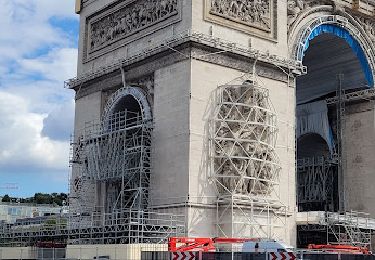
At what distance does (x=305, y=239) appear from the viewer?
40938 mm

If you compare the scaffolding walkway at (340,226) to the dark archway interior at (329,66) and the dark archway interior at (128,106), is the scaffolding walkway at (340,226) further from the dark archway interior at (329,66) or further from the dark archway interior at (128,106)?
the dark archway interior at (128,106)

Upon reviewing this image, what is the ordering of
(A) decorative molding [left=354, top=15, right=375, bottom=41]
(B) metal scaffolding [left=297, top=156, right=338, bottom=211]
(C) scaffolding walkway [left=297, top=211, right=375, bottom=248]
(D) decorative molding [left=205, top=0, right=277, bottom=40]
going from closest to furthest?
(D) decorative molding [left=205, top=0, right=277, bottom=40]
(C) scaffolding walkway [left=297, top=211, right=375, bottom=248]
(A) decorative molding [left=354, top=15, right=375, bottom=41]
(B) metal scaffolding [left=297, top=156, right=338, bottom=211]

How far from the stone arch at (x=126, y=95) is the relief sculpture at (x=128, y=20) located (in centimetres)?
348

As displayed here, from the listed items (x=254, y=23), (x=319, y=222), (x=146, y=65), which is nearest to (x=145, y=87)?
(x=146, y=65)

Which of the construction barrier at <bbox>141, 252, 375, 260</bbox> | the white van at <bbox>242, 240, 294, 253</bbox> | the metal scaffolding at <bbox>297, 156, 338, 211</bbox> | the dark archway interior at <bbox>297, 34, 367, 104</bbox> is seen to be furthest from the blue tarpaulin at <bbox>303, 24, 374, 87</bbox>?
the construction barrier at <bbox>141, 252, 375, 260</bbox>

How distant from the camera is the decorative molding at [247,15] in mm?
35531

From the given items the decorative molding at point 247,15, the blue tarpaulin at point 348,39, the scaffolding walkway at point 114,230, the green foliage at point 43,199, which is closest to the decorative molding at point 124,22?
the decorative molding at point 247,15

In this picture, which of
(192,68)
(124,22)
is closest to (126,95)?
(124,22)

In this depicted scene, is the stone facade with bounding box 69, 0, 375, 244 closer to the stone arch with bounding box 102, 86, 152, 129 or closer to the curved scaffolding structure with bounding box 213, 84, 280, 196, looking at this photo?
the stone arch with bounding box 102, 86, 152, 129

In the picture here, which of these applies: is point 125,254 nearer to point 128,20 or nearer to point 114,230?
point 114,230

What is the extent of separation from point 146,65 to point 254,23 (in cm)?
662

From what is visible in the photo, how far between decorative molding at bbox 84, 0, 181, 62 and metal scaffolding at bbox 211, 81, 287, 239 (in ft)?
18.1

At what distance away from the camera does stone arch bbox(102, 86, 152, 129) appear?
36562 millimetres

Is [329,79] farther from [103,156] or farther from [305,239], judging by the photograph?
[103,156]
